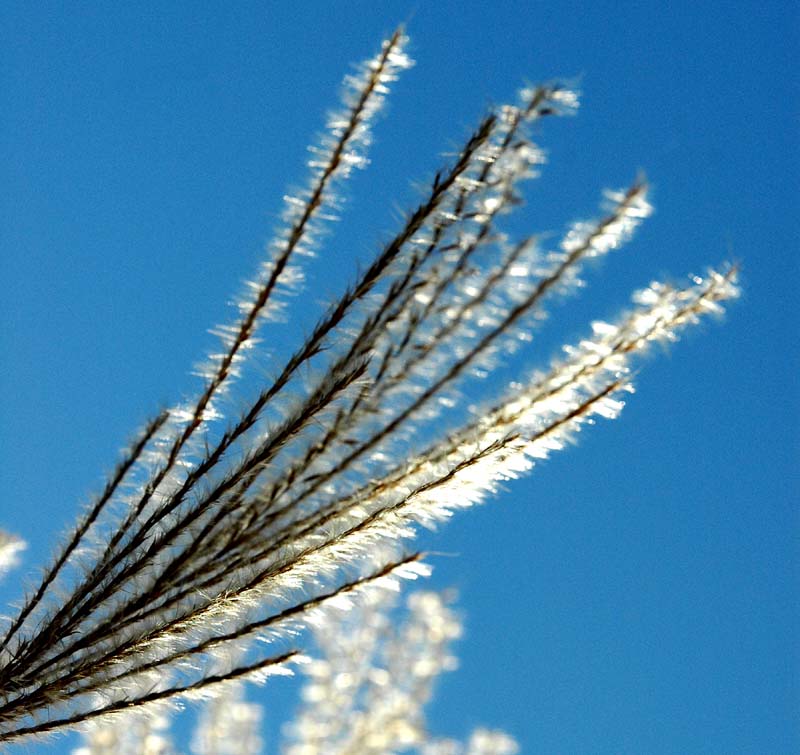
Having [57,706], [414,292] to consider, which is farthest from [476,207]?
[57,706]

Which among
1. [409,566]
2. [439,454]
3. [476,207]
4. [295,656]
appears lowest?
[295,656]

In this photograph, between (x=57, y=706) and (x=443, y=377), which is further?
(x=443, y=377)

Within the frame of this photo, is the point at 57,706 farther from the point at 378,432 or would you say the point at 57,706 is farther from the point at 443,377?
the point at 443,377

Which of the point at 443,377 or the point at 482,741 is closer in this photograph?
the point at 443,377

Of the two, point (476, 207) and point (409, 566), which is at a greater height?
point (476, 207)

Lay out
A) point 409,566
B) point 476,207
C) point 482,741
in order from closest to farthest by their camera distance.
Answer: point 409,566 < point 476,207 < point 482,741

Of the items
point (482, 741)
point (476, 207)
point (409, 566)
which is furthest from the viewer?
point (482, 741)

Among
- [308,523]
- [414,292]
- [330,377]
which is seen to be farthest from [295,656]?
[414,292]

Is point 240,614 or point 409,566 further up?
point 409,566

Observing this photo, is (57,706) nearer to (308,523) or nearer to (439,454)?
(308,523)
